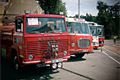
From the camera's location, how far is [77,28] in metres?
15.8

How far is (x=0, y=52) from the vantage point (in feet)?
48.2

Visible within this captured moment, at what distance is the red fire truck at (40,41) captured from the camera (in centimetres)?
1045

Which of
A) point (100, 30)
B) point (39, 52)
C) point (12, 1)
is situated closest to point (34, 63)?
point (39, 52)

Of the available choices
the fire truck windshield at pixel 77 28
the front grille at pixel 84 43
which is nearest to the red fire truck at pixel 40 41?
the fire truck windshield at pixel 77 28

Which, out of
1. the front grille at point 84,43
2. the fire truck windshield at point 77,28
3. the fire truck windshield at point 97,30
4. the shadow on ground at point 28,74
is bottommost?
the shadow on ground at point 28,74

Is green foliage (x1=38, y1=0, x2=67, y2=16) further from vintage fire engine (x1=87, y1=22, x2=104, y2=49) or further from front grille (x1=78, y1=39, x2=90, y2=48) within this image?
front grille (x1=78, y1=39, x2=90, y2=48)

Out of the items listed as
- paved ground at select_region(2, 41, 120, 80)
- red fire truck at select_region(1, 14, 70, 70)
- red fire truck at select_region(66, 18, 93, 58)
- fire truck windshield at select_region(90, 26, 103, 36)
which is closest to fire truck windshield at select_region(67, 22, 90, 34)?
red fire truck at select_region(66, 18, 93, 58)

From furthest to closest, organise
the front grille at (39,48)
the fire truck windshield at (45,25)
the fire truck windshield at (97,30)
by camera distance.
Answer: the fire truck windshield at (97,30) < the fire truck windshield at (45,25) < the front grille at (39,48)

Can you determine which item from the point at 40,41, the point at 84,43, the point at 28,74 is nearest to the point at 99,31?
the point at 84,43

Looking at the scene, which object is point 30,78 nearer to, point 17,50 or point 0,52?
point 17,50

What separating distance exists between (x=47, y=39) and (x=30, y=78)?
5.83 feet

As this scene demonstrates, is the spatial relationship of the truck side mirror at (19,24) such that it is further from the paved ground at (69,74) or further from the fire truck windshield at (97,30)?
the fire truck windshield at (97,30)

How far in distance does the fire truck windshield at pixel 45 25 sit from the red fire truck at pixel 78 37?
3.79 meters

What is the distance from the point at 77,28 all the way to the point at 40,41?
5.60m
